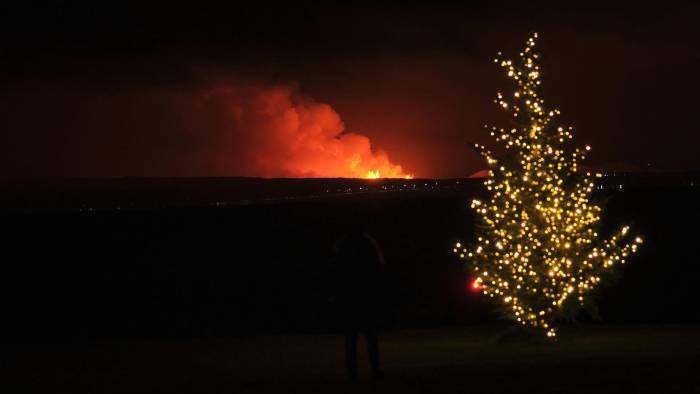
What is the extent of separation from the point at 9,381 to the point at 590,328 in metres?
13.6

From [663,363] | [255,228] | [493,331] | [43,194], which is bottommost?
[663,363]

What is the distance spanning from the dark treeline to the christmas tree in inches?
252

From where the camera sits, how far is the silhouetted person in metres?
14.3

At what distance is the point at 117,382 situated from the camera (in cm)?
1706

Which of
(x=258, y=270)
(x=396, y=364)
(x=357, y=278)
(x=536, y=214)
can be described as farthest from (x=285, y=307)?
(x=357, y=278)

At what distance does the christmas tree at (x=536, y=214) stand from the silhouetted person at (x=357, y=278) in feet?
23.1

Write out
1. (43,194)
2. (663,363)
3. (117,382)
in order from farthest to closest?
(43,194) < (117,382) < (663,363)

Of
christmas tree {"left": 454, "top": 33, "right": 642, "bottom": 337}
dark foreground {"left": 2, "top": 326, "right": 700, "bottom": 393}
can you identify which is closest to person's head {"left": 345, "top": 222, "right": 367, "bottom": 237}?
dark foreground {"left": 2, "top": 326, "right": 700, "bottom": 393}

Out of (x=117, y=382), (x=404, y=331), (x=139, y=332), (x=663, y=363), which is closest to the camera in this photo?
(x=663, y=363)

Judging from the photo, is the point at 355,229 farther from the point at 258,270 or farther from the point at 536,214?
the point at 258,270

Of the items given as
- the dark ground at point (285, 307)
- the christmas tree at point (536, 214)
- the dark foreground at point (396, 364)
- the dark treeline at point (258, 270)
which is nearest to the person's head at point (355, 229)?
the dark ground at point (285, 307)

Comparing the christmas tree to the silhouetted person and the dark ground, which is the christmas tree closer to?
the dark ground

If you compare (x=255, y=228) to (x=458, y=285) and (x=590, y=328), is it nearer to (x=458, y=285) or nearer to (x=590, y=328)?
(x=458, y=285)

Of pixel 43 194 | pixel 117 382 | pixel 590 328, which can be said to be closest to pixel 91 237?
pixel 590 328
